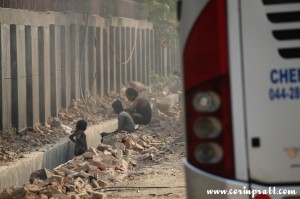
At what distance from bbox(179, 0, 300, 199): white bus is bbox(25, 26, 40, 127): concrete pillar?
11754 mm

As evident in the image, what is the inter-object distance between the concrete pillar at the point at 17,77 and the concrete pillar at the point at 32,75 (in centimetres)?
50

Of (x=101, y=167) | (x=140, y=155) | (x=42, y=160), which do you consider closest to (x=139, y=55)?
(x=140, y=155)

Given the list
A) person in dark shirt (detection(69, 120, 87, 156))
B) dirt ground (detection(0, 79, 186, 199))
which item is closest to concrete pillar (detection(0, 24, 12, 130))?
dirt ground (detection(0, 79, 186, 199))

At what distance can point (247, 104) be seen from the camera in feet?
12.4

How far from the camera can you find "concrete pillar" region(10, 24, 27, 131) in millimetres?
14430

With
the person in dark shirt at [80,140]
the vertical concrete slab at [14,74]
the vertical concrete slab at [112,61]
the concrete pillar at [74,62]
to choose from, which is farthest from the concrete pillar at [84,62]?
the person in dark shirt at [80,140]

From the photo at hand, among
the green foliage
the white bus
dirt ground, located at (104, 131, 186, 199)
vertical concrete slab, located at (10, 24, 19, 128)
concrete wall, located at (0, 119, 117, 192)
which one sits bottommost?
dirt ground, located at (104, 131, 186, 199)

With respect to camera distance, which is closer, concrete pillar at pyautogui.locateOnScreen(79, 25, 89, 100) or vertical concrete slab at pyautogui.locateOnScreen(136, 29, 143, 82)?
concrete pillar at pyautogui.locateOnScreen(79, 25, 89, 100)

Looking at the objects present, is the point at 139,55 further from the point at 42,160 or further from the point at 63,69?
the point at 42,160

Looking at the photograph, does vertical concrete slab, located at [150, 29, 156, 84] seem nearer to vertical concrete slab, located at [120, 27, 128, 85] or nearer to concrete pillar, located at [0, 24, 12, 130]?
vertical concrete slab, located at [120, 27, 128, 85]

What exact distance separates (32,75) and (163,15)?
12.6 metres

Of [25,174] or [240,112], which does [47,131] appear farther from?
[240,112]

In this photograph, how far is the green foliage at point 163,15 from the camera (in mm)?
27312

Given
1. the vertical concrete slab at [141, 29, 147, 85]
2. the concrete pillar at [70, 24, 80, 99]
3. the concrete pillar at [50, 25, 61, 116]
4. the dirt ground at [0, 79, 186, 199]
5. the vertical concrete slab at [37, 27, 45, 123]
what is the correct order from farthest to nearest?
the vertical concrete slab at [141, 29, 147, 85], the concrete pillar at [70, 24, 80, 99], the concrete pillar at [50, 25, 61, 116], the vertical concrete slab at [37, 27, 45, 123], the dirt ground at [0, 79, 186, 199]
